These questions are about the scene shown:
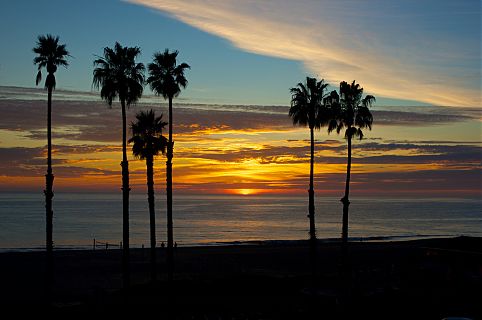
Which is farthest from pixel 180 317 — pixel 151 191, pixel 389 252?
pixel 389 252

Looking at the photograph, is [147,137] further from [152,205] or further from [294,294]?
[294,294]

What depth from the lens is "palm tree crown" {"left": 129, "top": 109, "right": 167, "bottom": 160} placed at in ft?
123

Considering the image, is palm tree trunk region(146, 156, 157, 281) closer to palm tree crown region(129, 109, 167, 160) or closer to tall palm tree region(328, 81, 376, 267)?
palm tree crown region(129, 109, 167, 160)

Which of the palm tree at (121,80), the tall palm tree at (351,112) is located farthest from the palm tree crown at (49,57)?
the tall palm tree at (351,112)

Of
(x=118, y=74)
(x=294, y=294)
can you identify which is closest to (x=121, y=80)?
(x=118, y=74)

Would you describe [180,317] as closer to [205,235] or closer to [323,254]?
[323,254]

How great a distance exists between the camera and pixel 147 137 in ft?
124

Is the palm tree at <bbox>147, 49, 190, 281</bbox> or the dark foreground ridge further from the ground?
the palm tree at <bbox>147, 49, 190, 281</bbox>

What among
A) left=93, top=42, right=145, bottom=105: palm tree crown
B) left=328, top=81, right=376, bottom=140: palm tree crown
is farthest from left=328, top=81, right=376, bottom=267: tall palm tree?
left=93, top=42, right=145, bottom=105: palm tree crown

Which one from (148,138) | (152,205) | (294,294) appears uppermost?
(148,138)

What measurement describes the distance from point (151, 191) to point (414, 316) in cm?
1800

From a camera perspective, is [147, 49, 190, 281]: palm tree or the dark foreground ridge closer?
the dark foreground ridge

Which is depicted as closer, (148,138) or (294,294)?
(294,294)

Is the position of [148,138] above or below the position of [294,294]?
above
